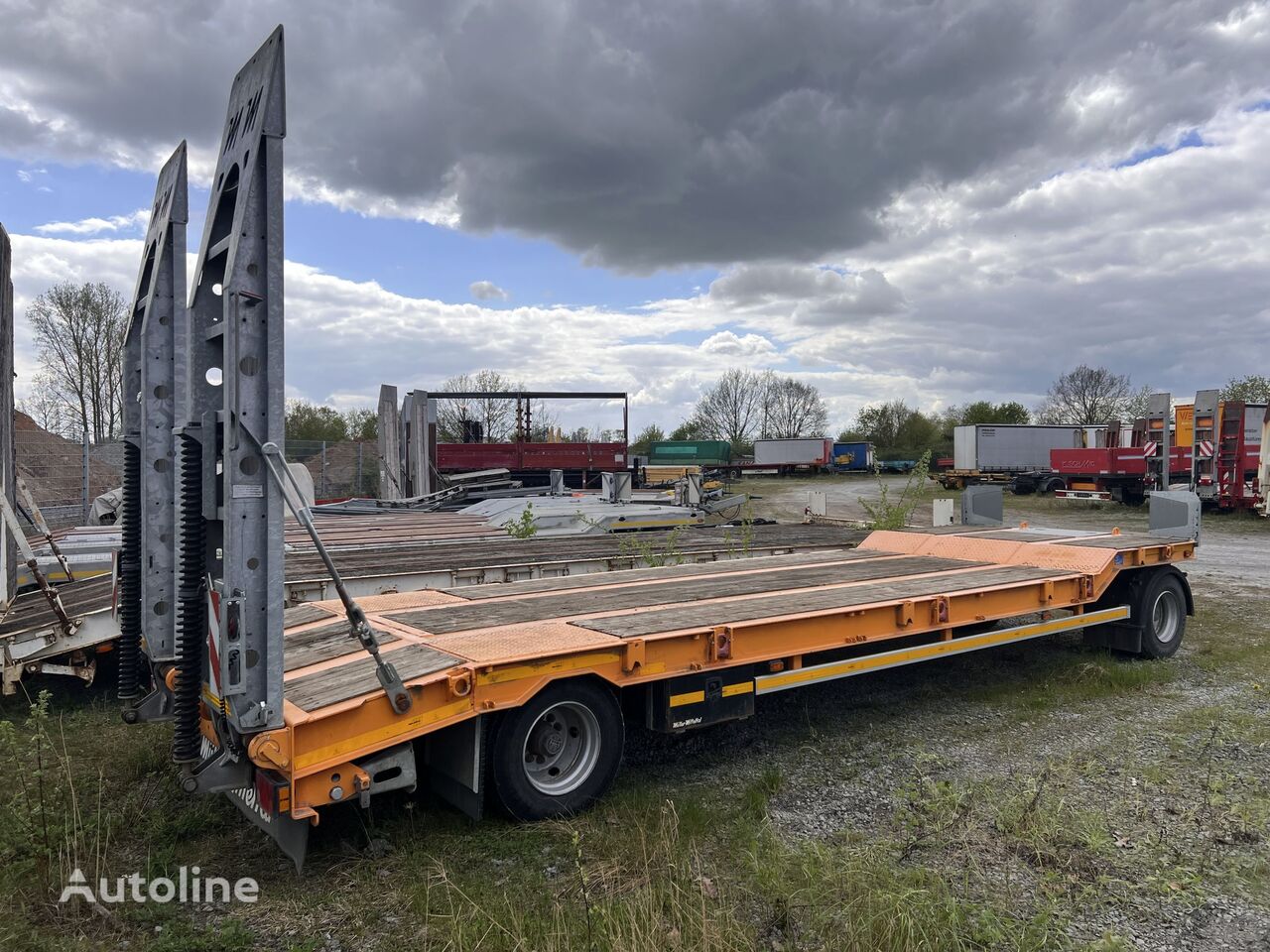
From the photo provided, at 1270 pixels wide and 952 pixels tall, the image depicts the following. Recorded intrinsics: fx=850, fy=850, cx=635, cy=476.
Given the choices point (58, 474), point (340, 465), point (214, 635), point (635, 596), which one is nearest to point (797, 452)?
point (340, 465)

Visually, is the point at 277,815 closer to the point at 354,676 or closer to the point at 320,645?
the point at 354,676

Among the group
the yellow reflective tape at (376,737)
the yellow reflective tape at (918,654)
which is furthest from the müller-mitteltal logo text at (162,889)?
the yellow reflective tape at (918,654)

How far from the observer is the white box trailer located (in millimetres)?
39688

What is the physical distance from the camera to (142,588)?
14.9 ft

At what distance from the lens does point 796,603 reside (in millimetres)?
5613

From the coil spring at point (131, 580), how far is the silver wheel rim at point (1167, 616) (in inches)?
331

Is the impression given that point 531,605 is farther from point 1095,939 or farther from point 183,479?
→ point 1095,939

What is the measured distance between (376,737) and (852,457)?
58219 mm

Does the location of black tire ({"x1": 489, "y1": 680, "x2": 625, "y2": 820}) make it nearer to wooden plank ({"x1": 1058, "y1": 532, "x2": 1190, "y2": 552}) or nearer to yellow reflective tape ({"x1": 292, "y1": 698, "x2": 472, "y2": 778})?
yellow reflective tape ({"x1": 292, "y1": 698, "x2": 472, "y2": 778})

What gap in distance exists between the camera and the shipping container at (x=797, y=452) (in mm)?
56500

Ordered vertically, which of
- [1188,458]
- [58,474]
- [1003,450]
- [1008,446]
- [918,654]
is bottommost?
[918,654]

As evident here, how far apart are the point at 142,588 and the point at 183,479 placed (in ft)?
3.87

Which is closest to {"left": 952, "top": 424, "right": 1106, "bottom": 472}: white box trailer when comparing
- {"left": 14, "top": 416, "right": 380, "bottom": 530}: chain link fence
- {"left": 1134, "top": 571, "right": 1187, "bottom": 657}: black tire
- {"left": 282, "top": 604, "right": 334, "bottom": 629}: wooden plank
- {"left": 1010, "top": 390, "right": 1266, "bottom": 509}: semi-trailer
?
{"left": 1010, "top": 390, "right": 1266, "bottom": 509}: semi-trailer

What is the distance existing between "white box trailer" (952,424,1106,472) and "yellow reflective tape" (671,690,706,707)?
125ft
